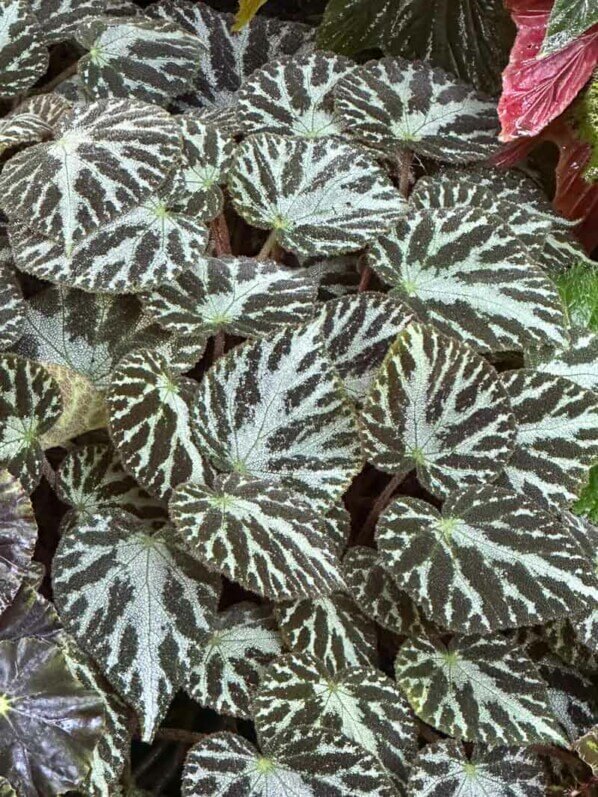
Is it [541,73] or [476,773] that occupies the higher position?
[541,73]

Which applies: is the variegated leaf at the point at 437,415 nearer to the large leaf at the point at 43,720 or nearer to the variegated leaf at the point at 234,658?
the variegated leaf at the point at 234,658

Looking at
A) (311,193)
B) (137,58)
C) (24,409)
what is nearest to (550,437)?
(311,193)

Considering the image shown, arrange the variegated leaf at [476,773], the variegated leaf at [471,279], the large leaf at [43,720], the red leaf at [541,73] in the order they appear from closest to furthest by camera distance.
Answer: the large leaf at [43,720]
the variegated leaf at [476,773]
the variegated leaf at [471,279]
the red leaf at [541,73]

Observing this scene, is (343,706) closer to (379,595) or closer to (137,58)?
(379,595)

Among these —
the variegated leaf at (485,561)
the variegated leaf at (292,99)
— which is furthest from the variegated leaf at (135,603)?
the variegated leaf at (292,99)

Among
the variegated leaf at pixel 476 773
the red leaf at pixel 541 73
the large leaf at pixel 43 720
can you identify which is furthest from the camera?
the red leaf at pixel 541 73

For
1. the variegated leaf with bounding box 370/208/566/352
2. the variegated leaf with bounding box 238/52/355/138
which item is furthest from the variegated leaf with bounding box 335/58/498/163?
the variegated leaf with bounding box 370/208/566/352

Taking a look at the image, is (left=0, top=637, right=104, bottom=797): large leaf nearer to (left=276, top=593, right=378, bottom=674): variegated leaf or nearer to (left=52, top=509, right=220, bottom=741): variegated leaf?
(left=52, top=509, right=220, bottom=741): variegated leaf
